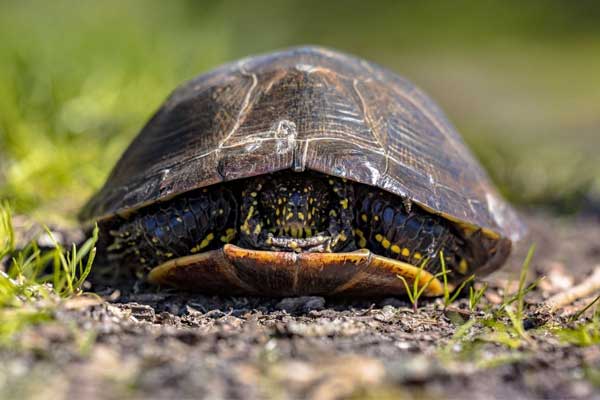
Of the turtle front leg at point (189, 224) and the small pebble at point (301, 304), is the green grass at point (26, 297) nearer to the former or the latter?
the turtle front leg at point (189, 224)

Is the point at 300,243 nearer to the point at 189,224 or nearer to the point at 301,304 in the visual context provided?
the point at 301,304

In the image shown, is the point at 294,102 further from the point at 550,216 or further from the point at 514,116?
the point at 514,116

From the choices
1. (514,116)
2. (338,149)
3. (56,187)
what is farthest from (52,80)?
(514,116)

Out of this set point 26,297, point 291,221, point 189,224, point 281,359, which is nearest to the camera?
point 281,359

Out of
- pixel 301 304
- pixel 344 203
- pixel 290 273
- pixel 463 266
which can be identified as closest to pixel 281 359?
pixel 290 273

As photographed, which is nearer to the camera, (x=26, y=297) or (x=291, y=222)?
(x=26, y=297)

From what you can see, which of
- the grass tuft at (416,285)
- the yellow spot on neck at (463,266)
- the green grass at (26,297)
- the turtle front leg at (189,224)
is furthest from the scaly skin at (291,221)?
the green grass at (26,297)

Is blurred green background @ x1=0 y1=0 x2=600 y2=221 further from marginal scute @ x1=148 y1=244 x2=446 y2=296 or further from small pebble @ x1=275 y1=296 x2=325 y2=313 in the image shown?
small pebble @ x1=275 y1=296 x2=325 y2=313
